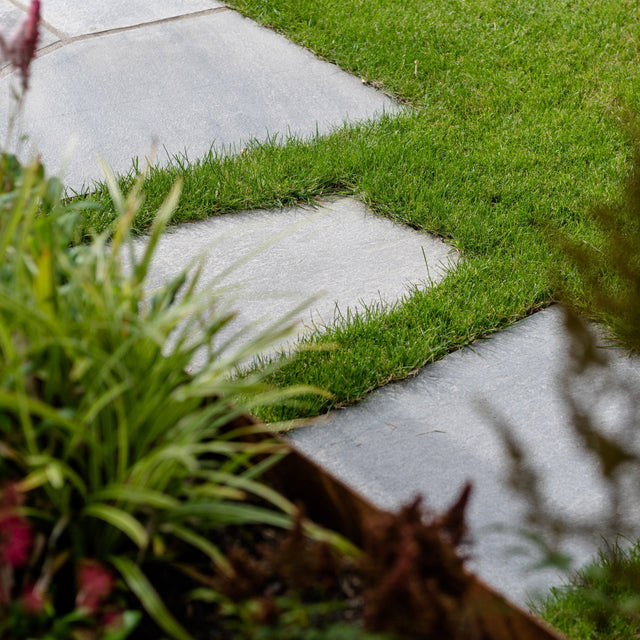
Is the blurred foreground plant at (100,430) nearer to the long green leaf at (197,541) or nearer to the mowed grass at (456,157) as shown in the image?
the long green leaf at (197,541)

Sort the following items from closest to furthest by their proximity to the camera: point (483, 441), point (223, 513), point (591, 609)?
point (223, 513) < point (591, 609) < point (483, 441)

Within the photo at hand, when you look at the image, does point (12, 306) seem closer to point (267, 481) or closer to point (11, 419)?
point (11, 419)

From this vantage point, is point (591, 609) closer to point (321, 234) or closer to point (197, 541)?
point (197, 541)

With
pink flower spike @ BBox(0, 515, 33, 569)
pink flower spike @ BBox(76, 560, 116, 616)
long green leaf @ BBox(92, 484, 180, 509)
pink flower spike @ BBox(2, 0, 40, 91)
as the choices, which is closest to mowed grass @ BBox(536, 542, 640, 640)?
long green leaf @ BBox(92, 484, 180, 509)

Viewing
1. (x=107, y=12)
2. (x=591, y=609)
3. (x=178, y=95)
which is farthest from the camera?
(x=107, y=12)

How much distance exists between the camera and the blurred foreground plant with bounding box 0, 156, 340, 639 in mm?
1476

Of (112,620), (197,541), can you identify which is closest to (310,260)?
(197,541)

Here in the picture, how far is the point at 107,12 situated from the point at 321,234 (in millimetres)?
2494

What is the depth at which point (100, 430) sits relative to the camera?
5.31ft

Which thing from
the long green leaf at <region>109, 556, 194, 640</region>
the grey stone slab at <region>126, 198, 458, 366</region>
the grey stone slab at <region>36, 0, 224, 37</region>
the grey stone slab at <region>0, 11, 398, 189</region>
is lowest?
the grey stone slab at <region>126, 198, 458, 366</region>

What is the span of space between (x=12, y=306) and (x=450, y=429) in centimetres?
164

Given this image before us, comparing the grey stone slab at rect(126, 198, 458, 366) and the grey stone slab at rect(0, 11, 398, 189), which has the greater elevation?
the grey stone slab at rect(0, 11, 398, 189)

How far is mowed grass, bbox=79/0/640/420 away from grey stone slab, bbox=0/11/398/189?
7.1 inches

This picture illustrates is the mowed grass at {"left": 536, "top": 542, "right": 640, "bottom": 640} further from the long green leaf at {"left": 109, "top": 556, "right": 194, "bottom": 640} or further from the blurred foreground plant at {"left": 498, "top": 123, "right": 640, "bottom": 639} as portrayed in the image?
the long green leaf at {"left": 109, "top": 556, "right": 194, "bottom": 640}
